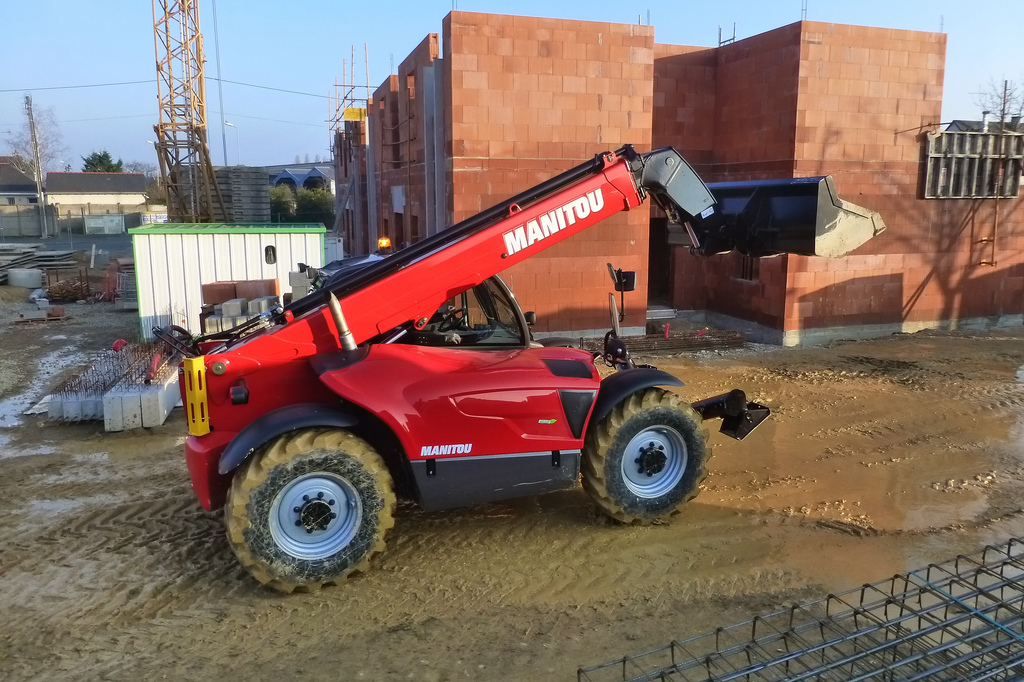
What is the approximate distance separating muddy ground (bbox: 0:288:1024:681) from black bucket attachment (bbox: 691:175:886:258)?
230 centimetres

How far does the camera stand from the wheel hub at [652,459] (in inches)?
247

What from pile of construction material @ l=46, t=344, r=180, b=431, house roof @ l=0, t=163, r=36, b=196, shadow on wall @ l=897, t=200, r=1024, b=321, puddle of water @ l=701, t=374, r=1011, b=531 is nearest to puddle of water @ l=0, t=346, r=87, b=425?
pile of construction material @ l=46, t=344, r=180, b=431

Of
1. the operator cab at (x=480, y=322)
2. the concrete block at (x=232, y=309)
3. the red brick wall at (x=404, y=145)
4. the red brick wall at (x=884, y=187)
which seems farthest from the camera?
the red brick wall at (x=404, y=145)

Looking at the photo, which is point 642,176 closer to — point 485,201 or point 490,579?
point 490,579

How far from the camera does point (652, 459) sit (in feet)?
20.6

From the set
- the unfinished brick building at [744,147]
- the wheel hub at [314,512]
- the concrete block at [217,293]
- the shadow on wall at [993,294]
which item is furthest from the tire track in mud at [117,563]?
the shadow on wall at [993,294]

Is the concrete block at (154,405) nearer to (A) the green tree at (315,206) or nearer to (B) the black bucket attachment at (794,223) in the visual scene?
(B) the black bucket attachment at (794,223)

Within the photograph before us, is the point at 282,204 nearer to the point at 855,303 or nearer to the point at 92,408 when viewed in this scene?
the point at 855,303

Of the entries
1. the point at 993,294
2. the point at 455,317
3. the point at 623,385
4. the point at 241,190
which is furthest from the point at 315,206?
the point at 623,385

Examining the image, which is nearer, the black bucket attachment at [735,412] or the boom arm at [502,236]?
the boom arm at [502,236]

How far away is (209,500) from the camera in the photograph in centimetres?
545

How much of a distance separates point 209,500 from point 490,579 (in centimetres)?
207

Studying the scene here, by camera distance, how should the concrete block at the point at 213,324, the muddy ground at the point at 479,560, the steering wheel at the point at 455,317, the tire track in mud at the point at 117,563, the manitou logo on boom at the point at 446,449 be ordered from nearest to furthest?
the muddy ground at the point at 479,560, the tire track in mud at the point at 117,563, the manitou logo on boom at the point at 446,449, the steering wheel at the point at 455,317, the concrete block at the point at 213,324

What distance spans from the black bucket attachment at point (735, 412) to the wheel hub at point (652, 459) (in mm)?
718
